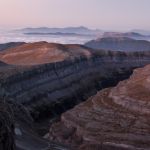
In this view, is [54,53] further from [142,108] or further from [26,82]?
[142,108]

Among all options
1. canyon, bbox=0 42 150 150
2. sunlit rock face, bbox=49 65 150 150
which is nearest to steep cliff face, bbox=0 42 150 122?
canyon, bbox=0 42 150 150

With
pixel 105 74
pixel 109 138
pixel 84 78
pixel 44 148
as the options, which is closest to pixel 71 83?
pixel 84 78

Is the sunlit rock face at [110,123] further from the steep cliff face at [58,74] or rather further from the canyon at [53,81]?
the steep cliff face at [58,74]

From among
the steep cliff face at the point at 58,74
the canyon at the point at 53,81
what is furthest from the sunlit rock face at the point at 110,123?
the steep cliff face at the point at 58,74

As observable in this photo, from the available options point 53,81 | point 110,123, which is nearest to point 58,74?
point 53,81

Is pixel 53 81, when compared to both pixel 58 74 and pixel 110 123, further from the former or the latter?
pixel 110 123
